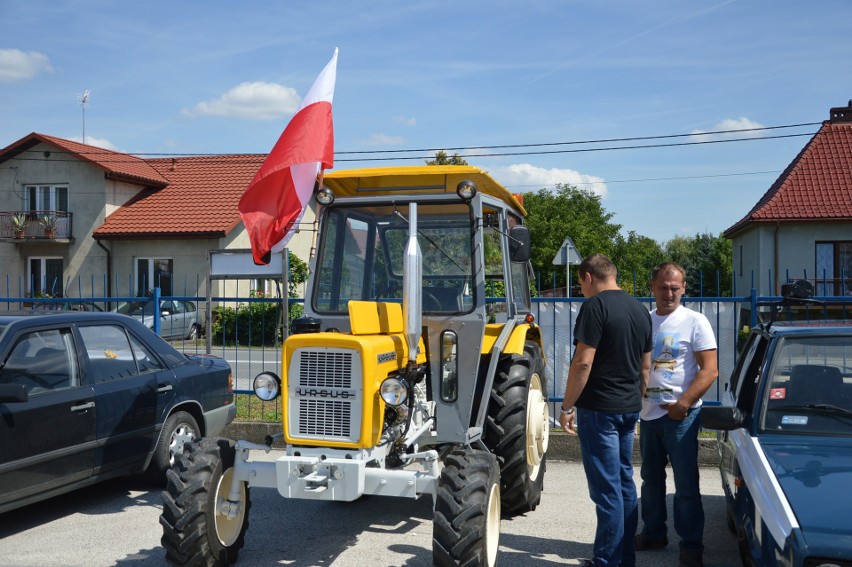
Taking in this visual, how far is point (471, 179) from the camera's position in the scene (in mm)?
5770

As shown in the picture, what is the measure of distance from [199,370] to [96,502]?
1420 millimetres

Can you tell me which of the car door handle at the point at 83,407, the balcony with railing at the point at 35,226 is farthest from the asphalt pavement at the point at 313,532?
the balcony with railing at the point at 35,226

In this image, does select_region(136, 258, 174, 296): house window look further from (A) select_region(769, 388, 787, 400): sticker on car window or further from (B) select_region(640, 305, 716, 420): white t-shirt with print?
(A) select_region(769, 388, 787, 400): sticker on car window

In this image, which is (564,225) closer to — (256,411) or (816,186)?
(816,186)

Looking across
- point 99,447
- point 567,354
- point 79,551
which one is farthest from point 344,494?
point 567,354

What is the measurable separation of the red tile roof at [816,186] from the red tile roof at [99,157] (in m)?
22.0

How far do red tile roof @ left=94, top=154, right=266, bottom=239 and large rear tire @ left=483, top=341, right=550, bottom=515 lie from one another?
2304 centimetres

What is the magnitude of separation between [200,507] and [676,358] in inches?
118

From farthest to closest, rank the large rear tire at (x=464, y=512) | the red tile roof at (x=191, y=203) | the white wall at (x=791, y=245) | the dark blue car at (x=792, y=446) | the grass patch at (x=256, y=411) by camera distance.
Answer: the red tile roof at (x=191, y=203)
the white wall at (x=791, y=245)
the grass patch at (x=256, y=411)
the large rear tire at (x=464, y=512)
the dark blue car at (x=792, y=446)

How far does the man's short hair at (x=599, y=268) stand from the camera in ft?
16.2

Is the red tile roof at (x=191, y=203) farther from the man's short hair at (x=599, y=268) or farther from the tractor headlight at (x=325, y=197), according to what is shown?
the man's short hair at (x=599, y=268)

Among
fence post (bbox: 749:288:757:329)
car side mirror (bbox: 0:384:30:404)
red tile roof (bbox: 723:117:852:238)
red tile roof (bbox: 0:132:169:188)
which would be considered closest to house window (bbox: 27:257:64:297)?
red tile roof (bbox: 0:132:169:188)

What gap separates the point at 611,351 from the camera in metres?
4.75

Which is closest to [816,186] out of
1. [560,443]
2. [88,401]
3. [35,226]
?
[560,443]
